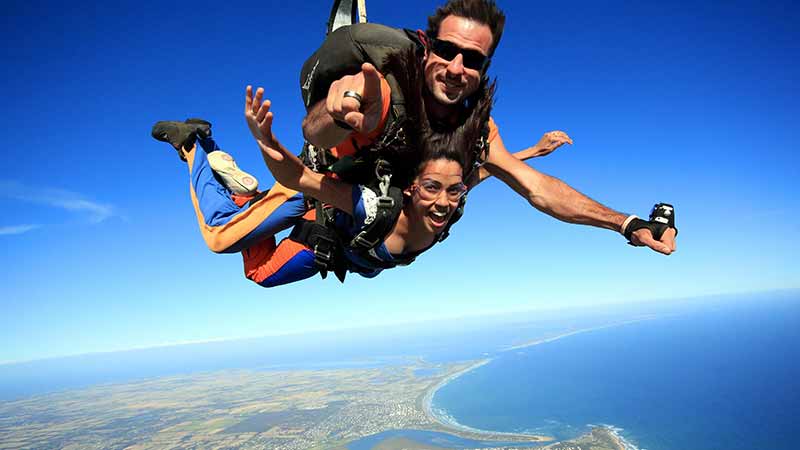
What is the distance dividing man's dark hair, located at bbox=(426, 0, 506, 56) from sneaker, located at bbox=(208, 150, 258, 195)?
1.84m

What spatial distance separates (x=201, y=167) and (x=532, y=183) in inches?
113

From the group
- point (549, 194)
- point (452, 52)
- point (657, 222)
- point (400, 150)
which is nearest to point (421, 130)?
point (400, 150)

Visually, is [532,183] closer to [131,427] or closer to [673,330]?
[131,427]

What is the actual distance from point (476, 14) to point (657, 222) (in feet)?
5.41

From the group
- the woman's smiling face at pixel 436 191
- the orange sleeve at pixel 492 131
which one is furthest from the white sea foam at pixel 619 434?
the woman's smiling face at pixel 436 191

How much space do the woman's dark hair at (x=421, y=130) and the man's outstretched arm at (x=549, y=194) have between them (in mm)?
533

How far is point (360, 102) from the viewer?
1.89 metres

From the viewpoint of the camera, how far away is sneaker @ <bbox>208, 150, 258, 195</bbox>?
348cm

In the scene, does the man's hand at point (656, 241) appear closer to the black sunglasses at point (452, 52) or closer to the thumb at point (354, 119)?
the black sunglasses at point (452, 52)

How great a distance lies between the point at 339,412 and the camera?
9944cm

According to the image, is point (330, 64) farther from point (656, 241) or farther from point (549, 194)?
point (656, 241)

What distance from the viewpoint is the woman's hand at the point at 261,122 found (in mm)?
1929

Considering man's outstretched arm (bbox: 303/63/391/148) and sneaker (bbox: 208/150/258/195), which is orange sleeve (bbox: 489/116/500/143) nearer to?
man's outstretched arm (bbox: 303/63/391/148)

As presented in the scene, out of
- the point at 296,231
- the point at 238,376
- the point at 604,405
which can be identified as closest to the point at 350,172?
the point at 296,231
